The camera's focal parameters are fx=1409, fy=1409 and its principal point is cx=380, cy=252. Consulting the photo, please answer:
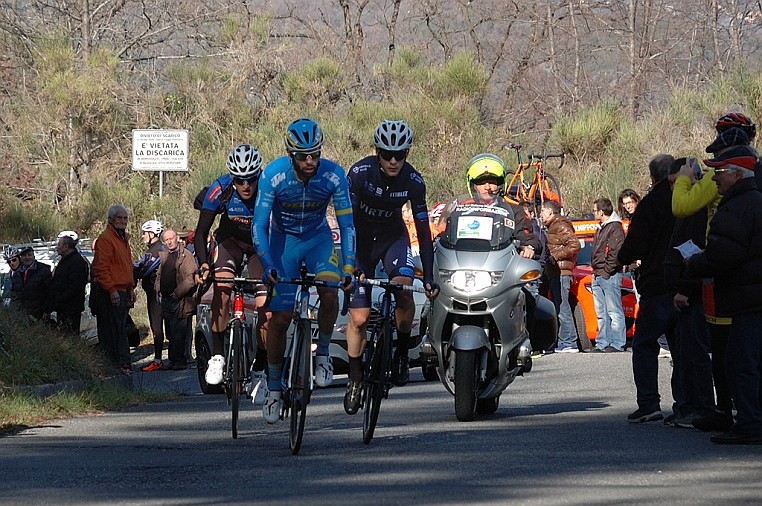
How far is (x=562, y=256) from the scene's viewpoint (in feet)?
64.3

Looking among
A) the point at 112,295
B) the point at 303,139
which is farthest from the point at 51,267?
the point at 303,139

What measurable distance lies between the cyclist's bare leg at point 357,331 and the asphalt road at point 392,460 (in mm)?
644

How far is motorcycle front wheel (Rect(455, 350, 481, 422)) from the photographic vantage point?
10.5 metres

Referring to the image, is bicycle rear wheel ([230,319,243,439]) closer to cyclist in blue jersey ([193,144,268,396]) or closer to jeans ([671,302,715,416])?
cyclist in blue jersey ([193,144,268,396])

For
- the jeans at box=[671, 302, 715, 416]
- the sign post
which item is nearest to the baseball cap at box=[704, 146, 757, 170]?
the jeans at box=[671, 302, 715, 416]

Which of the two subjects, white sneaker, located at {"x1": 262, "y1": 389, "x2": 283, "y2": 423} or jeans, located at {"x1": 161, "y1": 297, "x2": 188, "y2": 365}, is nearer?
white sneaker, located at {"x1": 262, "y1": 389, "x2": 283, "y2": 423}

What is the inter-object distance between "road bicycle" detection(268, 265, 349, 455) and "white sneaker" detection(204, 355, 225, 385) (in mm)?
1104

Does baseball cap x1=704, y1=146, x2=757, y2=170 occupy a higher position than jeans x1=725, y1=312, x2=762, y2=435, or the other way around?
baseball cap x1=704, y1=146, x2=757, y2=170

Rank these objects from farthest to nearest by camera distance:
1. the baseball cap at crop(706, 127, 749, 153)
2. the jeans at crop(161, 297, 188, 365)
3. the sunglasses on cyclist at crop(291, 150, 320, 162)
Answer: the jeans at crop(161, 297, 188, 365)
the baseball cap at crop(706, 127, 749, 153)
the sunglasses on cyclist at crop(291, 150, 320, 162)

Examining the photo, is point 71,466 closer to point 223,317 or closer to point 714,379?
point 223,317

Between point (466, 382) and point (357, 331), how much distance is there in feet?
3.32

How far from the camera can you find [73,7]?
126 feet

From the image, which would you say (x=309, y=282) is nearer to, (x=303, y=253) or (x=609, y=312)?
(x=303, y=253)

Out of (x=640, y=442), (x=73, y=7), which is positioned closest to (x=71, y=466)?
(x=640, y=442)
